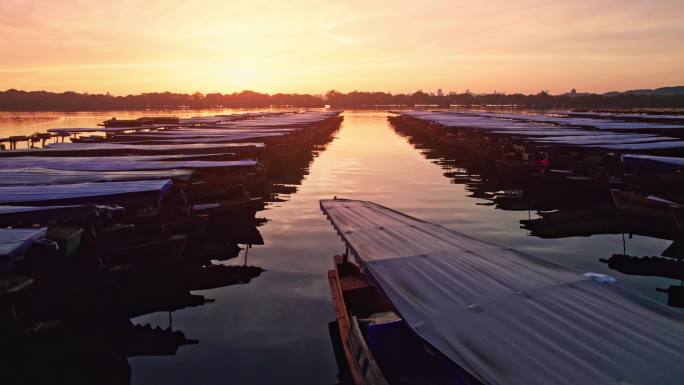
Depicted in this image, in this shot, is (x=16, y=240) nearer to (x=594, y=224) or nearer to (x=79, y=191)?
(x=79, y=191)

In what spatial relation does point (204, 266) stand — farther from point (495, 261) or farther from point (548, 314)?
point (548, 314)

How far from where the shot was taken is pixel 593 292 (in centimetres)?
668

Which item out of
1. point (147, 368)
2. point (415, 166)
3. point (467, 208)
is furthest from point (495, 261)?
point (415, 166)

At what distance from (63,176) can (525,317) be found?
17.4 metres

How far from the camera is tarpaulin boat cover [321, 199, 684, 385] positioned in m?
4.84

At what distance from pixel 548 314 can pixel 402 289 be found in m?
2.02

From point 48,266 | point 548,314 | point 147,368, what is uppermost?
point 548,314

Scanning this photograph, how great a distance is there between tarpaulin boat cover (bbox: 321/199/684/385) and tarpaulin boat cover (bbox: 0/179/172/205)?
845cm

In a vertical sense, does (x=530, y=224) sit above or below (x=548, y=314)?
below

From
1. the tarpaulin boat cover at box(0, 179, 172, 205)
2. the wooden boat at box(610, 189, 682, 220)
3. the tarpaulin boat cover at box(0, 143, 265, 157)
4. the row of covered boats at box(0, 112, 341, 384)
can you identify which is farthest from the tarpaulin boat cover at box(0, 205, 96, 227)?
the wooden boat at box(610, 189, 682, 220)

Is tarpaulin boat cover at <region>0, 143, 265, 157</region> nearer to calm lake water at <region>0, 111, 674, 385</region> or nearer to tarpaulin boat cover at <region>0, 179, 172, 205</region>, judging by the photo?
calm lake water at <region>0, 111, 674, 385</region>

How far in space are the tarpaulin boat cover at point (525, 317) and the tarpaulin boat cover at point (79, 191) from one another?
333 inches

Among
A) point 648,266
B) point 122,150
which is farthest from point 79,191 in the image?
point 648,266

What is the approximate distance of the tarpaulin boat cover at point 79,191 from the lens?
13.3 metres
